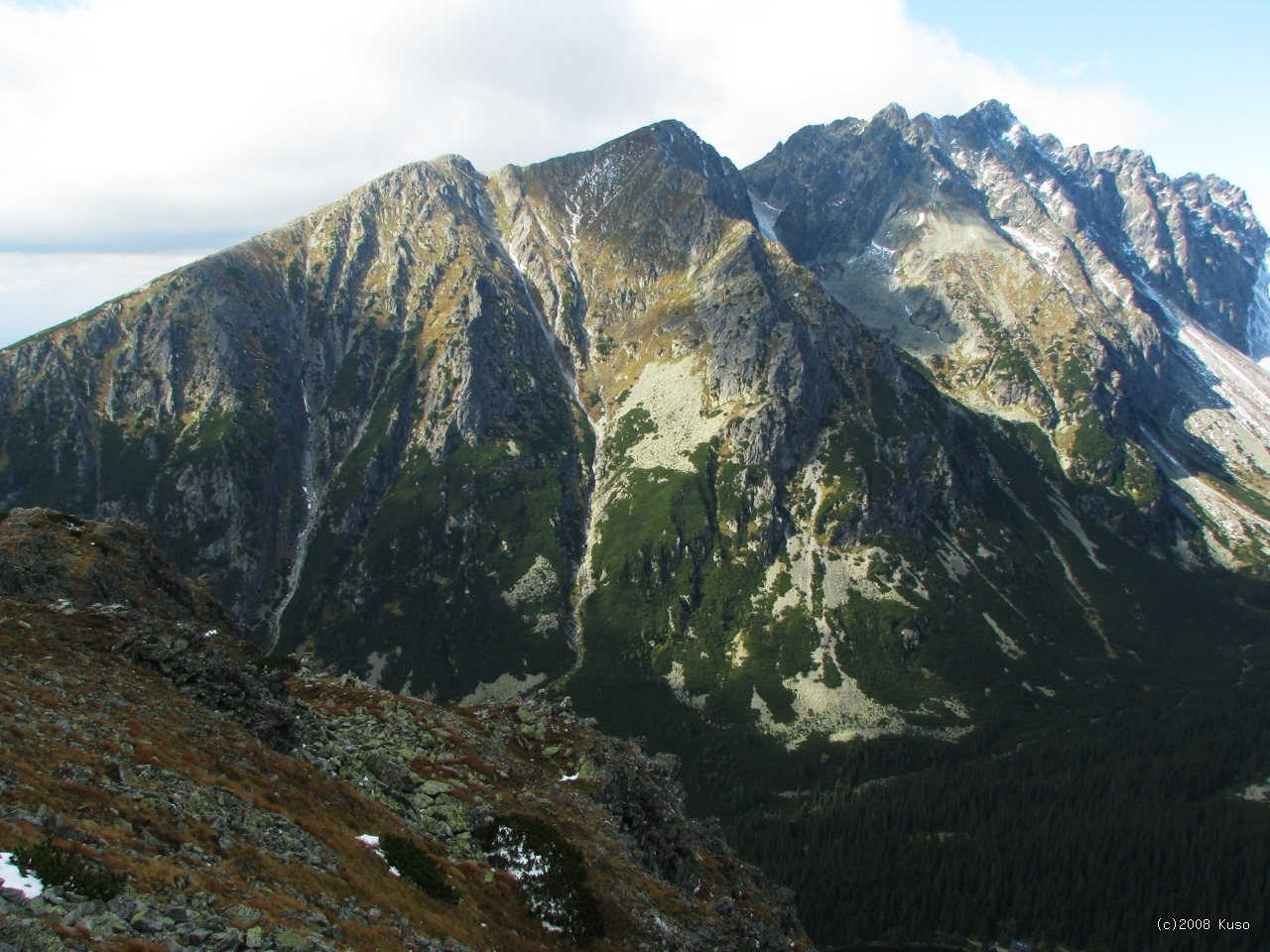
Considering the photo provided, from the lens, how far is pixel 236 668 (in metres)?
39.9

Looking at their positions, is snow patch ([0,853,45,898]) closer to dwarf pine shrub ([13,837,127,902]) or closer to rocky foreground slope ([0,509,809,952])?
dwarf pine shrub ([13,837,127,902])

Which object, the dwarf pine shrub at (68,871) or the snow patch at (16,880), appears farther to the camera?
the dwarf pine shrub at (68,871)

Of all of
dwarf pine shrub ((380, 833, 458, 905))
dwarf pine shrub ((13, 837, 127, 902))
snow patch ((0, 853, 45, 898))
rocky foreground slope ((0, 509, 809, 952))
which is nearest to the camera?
snow patch ((0, 853, 45, 898))

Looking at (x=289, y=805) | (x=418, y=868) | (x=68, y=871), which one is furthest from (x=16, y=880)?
(x=418, y=868)

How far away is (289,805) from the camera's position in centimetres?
3145

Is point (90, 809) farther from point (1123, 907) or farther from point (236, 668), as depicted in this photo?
point (1123, 907)

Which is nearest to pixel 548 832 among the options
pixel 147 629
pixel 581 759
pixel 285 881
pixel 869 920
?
pixel 581 759

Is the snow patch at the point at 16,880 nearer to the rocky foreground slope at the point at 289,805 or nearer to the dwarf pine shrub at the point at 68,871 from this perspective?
the dwarf pine shrub at the point at 68,871

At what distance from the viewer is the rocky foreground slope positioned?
21.5 m

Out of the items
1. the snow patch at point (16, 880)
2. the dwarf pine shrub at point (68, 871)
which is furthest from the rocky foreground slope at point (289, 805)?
the snow patch at point (16, 880)

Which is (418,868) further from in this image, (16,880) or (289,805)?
(16,880)

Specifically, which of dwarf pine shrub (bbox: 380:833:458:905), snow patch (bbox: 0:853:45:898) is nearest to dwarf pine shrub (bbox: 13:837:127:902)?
snow patch (bbox: 0:853:45:898)

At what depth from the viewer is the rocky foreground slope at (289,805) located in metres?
21.5

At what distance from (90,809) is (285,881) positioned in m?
6.70
